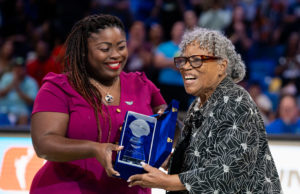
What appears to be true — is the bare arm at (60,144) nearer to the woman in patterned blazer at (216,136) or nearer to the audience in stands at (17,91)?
the woman in patterned blazer at (216,136)

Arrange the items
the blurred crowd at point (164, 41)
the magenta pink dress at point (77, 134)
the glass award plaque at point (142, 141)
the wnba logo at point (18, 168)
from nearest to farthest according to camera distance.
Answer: the glass award plaque at point (142, 141) < the magenta pink dress at point (77, 134) < the wnba logo at point (18, 168) < the blurred crowd at point (164, 41)

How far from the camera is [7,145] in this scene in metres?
3.43

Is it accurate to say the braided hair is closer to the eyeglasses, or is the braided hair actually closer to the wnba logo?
the eyeglasses

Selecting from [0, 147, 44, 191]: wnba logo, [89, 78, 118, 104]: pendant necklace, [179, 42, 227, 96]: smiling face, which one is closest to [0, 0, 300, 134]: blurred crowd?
[0, 147, 44, 191]: wnba logo

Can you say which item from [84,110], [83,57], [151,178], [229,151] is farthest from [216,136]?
[83,57]

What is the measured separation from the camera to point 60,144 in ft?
6.97

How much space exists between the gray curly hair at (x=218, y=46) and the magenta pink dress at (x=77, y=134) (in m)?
0.47

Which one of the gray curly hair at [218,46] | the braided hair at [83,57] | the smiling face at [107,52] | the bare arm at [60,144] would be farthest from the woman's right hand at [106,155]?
the gray curly hair at [218,46]

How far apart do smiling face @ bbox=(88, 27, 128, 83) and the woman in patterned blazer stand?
30 cm

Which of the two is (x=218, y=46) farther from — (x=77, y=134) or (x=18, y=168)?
(x=18, y=168)

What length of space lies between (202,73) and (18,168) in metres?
1.76

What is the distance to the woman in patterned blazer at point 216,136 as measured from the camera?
6.48 feet

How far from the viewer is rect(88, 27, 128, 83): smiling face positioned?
91.0 inches

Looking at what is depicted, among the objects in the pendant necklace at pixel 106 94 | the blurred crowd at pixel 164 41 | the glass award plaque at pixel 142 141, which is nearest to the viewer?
the glass award plaque at pixel 142 141
